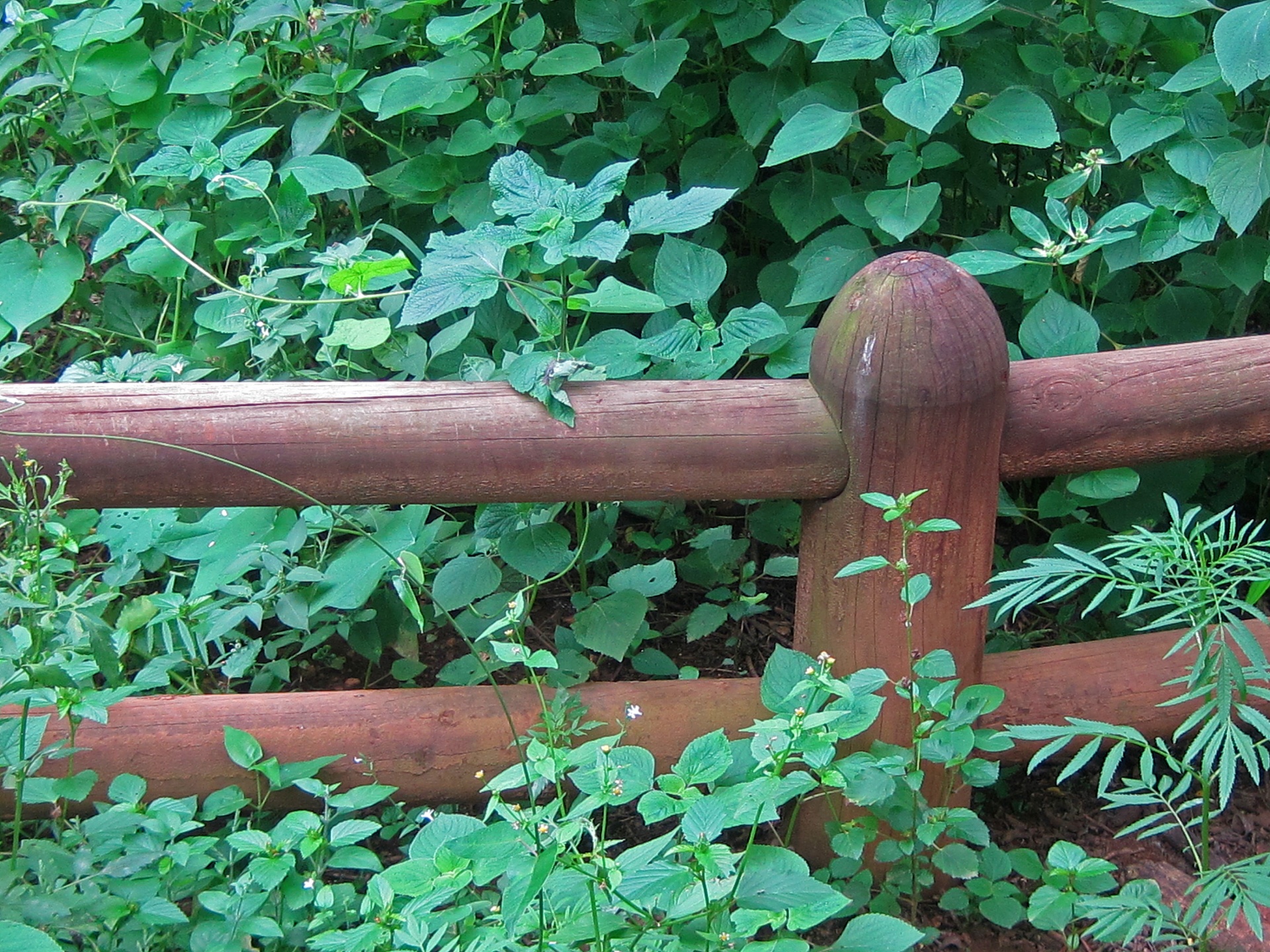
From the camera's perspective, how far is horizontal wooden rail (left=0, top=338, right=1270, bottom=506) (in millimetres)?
1549

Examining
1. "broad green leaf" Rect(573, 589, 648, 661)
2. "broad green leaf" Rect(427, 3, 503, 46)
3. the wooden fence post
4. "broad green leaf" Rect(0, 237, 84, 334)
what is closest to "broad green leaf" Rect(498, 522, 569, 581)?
"broad green leaf" Rect(573, 589, 648, 661)

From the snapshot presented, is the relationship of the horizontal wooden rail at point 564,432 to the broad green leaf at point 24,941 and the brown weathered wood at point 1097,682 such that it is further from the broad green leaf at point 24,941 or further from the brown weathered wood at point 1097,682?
the broad green leaf at point 24,941

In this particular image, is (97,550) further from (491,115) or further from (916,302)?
(916,302)

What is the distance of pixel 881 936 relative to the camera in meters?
1.38

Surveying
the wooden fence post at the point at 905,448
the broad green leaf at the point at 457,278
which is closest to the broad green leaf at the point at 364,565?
the broad green leaf at the point at 457,278

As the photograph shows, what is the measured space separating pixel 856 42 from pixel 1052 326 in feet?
1.99

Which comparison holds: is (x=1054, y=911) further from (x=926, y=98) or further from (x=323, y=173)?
(x=323, y=173)

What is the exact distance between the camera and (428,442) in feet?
5.13

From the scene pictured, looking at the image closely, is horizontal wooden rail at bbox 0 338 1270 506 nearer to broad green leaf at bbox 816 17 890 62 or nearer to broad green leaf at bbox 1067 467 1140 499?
broad green leaf at bbox 1067 467 1140 499

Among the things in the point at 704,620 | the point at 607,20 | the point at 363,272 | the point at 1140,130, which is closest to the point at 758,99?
the point at 607,20

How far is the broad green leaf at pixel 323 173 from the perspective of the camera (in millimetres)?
2445

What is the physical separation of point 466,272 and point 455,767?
783 mm

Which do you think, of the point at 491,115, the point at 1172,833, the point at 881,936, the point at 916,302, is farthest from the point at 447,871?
the point at 491,115

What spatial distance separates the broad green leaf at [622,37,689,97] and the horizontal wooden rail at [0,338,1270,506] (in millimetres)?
870
